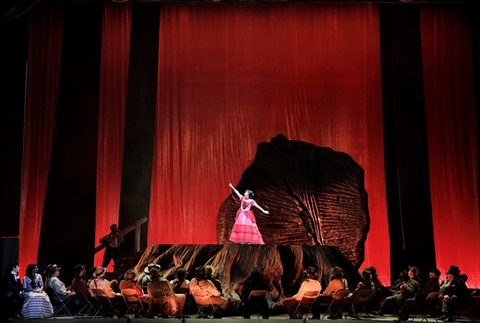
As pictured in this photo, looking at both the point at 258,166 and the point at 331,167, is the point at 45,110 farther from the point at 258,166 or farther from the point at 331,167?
the point at 331,167

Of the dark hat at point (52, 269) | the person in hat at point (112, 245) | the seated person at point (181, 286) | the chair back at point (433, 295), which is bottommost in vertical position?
the chair back at point (433, 295)

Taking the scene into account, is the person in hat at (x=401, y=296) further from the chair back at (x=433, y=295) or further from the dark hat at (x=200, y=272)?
the dark hat at (x=200, y=272)

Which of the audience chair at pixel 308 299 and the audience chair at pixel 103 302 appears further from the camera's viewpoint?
the audience chair at pixel 103 302

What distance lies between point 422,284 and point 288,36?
6858 mm

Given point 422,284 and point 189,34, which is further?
point 189,34

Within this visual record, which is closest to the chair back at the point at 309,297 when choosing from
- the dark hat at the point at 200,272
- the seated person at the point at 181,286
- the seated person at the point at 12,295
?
the dark hat at the point at 200,272

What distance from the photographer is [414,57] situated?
14.4m

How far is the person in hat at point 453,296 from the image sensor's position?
9203 millimetres

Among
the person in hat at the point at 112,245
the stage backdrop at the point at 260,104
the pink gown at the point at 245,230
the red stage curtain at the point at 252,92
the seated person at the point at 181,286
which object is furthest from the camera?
the red stage curtain at the point at 252,92

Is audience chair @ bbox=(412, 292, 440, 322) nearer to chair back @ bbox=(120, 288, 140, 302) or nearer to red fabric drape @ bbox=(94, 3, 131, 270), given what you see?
chair back @ bbox=(120, 288, 140, 302)

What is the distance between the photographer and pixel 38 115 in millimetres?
14047

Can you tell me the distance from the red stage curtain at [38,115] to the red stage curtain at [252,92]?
2.30 meters

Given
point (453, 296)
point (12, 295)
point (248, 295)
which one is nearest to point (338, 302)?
point (248, 295)

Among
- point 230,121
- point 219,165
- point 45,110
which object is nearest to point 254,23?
point 230,121
